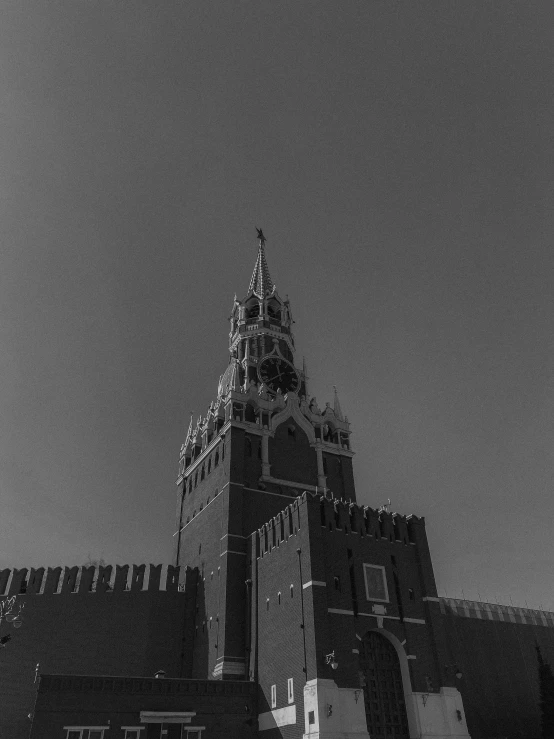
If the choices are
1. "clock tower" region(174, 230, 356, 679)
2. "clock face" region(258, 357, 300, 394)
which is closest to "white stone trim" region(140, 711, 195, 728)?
"clock tower" region(174, 230, 356, 679)

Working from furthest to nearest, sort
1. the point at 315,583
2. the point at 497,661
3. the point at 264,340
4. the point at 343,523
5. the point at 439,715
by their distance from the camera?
the point at 264,340
the point at 497,661
the point at 343,523
the point at 315,583
the point at 439,715

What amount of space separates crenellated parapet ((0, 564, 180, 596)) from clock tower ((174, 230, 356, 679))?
15.8ft

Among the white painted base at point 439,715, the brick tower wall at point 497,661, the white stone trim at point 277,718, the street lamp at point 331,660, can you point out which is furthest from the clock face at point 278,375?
the white painted base at point 439,715

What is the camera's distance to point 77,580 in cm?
5134

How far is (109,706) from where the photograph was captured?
3741 centimetres

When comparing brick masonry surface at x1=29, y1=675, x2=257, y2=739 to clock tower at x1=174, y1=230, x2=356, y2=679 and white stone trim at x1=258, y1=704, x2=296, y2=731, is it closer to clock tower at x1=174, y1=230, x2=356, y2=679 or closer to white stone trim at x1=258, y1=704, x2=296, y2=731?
white stone trim at x1=258, y1=704, x2=296, y2=731

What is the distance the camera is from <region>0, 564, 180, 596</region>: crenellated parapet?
5041 centimetres

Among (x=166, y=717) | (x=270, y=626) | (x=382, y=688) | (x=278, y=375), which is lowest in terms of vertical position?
(x=166, y=717)

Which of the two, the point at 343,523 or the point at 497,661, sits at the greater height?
the point at 343,523

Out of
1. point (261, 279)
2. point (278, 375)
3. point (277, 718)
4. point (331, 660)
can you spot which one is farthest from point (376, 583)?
point (261, 279)

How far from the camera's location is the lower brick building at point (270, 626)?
3775cm

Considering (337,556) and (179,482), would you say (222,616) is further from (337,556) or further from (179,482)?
(179,482)

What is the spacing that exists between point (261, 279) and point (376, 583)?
49.5 metres

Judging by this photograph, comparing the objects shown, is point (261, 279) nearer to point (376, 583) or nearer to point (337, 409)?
point (337, 409)
